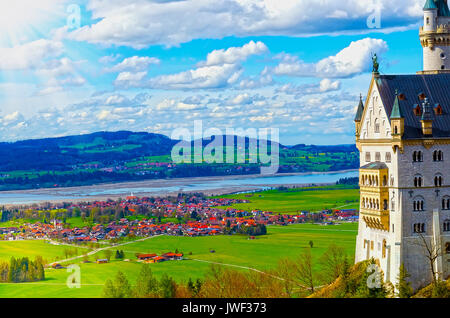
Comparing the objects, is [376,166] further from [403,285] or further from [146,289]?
[146,289]

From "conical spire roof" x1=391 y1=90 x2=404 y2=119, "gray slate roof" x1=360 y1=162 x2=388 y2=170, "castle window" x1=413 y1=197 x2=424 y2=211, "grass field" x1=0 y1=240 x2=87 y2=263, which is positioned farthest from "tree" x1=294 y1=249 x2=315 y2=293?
"grass field" x1=0 y1=240 x2=87 y2=263

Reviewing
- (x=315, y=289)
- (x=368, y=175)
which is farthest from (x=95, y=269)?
(x=368, y=175)

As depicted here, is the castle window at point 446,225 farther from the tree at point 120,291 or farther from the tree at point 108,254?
the tree at point 108,254

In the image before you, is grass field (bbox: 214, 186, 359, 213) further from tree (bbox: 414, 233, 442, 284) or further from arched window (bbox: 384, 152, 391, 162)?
arched window (bbox: 384, 152, 391, 162)

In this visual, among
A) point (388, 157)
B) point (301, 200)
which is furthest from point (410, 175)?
point (301, 200)

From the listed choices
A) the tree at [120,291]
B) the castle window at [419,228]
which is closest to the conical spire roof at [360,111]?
the castle window at [419,228]
